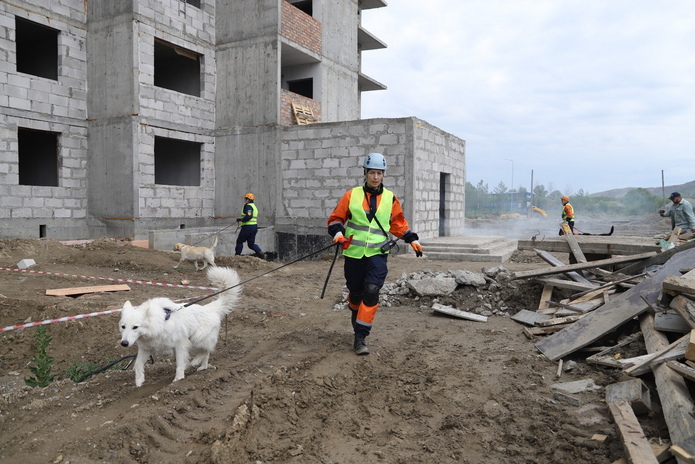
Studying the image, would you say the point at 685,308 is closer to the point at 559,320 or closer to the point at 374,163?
the point at 559,320

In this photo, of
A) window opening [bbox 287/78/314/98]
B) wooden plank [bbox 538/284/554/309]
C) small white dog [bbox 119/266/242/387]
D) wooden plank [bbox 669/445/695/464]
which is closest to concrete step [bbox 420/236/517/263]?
wooden plank [bbox 538/284/554/309]

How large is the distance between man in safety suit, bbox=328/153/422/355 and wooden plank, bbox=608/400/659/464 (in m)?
2.35

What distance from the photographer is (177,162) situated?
19.0 metres

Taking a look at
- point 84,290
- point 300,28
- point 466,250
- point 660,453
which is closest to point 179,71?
point 300,28

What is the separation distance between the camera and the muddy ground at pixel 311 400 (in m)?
3.22

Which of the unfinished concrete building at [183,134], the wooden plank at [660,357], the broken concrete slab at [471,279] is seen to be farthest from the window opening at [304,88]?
the wooden plank at [660,357]

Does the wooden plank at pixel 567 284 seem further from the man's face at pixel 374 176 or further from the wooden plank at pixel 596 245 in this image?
the man's face at pixel 374 176

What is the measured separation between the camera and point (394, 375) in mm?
4633

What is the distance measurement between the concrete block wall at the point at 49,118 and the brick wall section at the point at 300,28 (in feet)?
20.9

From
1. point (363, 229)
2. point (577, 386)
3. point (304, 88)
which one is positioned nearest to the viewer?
point (577, 386)

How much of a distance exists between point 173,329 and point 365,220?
2192 millimetres

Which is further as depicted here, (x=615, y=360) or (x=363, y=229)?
(x=363, y=229)

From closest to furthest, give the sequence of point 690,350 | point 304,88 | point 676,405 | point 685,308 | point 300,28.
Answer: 1. point 676,405
2. point 690,350
3. point 685,308
4. point 300,28
5. point 304,88

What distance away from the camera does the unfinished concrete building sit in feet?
46.1
